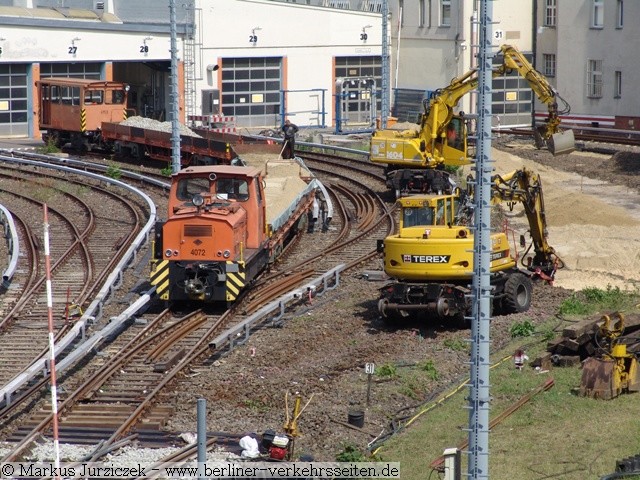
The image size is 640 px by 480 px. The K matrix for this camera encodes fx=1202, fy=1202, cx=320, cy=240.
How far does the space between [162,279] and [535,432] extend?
8.45 metres

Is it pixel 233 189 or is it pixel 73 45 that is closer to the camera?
pixel 233 189

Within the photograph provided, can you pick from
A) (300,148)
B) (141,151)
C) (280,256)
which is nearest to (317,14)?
(300,148)

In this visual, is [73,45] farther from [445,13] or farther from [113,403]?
[113,403]

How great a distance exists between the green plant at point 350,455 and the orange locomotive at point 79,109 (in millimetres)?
29416

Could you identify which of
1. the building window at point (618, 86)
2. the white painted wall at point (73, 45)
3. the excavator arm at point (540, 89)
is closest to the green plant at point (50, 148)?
the white painted wall at point (73, 45)

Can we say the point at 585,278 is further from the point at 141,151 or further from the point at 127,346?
the point at 141,151

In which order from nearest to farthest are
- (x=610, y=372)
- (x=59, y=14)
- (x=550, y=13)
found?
(x=610, y=372), (x=59, y=14), (x=550, y=13)

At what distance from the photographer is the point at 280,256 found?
25953 millimetres

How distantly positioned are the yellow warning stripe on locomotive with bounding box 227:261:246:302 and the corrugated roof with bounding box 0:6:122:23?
31542 mm

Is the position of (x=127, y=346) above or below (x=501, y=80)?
below

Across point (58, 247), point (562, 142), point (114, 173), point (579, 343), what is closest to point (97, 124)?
point (114, 173)

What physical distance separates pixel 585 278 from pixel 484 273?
45.6 ft

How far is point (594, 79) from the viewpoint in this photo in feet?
170

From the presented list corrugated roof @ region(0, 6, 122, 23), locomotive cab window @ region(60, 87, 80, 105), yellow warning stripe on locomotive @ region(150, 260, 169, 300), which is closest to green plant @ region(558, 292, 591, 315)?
yellow warning stripe on locomotive @ region(150, 260, 169, 300)
